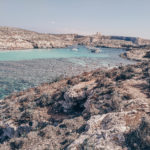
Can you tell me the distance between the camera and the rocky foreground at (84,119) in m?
→ 5.30

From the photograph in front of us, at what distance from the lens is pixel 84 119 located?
8.36m

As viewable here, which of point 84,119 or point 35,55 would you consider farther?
point 35,55

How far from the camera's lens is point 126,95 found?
30.8 feet

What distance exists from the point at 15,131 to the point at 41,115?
1.87 meters

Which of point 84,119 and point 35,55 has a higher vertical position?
point 84,119

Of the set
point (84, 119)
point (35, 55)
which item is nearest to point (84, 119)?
point (84, 119)

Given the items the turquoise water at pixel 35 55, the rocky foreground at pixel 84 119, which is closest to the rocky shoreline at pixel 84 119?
the rocky foreground at pixel 84 119

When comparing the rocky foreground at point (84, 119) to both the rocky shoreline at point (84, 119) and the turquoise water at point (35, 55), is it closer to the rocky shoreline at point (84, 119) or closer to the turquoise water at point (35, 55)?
the rocky shoreline at point (84, 119)

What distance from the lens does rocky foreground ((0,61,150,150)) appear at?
17.4 feet

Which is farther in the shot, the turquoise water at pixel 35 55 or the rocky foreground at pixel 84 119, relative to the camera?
the turquoise water at pixel 35 55

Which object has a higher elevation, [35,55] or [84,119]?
[84,119]

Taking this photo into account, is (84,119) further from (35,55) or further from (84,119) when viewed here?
(35,55)

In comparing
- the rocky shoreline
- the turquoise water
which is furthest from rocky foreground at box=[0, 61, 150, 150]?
the turquoise water

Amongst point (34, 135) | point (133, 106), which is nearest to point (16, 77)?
point (34, 135)
